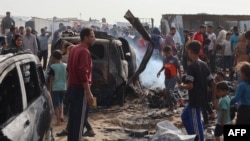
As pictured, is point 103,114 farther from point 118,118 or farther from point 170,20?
point 170,20

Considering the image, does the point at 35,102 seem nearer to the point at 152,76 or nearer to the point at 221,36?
the point at 152,76

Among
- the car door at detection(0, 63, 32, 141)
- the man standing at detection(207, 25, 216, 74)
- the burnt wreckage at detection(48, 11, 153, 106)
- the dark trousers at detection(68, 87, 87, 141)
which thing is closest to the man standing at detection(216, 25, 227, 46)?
the man standing at detection(207, 25, 216, 74)

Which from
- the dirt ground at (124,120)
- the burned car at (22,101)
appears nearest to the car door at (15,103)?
the burned car at (22,101)

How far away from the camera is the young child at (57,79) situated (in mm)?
8172

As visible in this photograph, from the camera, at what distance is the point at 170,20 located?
25250 mm

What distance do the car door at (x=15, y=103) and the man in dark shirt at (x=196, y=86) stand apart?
2497 millimetres

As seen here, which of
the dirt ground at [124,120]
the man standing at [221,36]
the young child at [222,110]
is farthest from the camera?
the man standing at [221,36]

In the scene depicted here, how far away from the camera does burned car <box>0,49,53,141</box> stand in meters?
3.97

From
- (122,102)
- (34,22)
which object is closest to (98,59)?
(122,102)

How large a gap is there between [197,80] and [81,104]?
1.69 meters

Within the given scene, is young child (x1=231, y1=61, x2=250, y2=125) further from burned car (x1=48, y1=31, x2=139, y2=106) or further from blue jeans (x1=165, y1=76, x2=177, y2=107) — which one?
burned car (x1=48, y1=31, x2=139, y2=106)

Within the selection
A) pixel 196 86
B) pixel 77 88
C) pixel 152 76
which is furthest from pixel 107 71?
pixel 152 76

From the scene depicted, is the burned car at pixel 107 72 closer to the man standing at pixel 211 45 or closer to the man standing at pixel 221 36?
the man standing at pixel 211 45

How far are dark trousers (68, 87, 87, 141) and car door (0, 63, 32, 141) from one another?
1.73 meters
